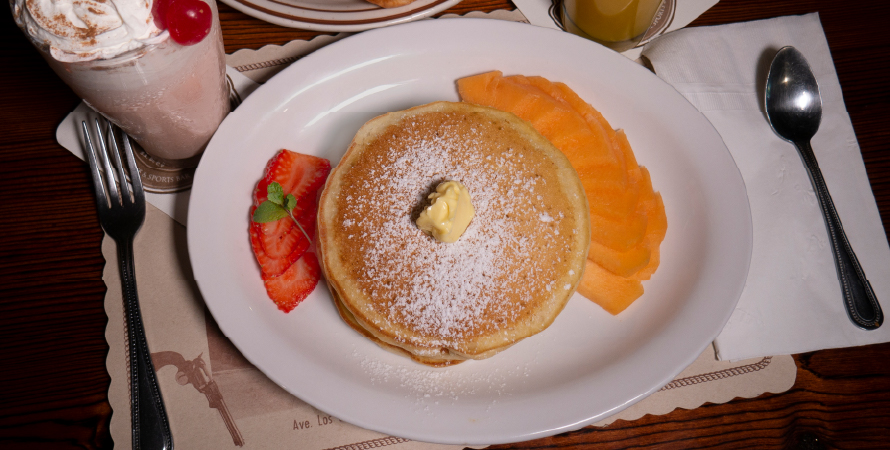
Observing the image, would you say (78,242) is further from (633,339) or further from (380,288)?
(633,339)

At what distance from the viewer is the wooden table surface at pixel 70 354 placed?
133cm

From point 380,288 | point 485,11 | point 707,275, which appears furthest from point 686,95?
point 380,288

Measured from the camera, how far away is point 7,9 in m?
1.57

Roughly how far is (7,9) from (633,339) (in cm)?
212

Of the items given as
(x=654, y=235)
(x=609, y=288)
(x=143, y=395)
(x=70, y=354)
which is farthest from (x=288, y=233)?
(x=654, y=235)

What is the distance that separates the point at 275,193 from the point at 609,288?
3.05 ft

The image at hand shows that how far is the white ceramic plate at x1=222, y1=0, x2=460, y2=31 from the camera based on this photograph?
1.54 metres

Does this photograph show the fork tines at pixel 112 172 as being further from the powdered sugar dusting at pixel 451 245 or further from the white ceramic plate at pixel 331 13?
the powdered sugar dusting at pixel 451 245

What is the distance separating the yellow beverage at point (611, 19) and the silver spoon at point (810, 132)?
45cm

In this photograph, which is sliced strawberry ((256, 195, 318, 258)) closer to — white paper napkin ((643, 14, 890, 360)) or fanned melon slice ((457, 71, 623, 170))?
fanned melon slice ((457, 71, 623, 170))

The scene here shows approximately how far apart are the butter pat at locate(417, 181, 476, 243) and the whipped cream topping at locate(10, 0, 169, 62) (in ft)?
2.28

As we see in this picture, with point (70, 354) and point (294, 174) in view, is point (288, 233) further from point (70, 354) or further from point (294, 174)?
point (70, 354)

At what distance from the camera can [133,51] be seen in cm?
107

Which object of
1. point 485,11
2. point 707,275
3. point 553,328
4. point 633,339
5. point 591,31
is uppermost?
point 591,31
